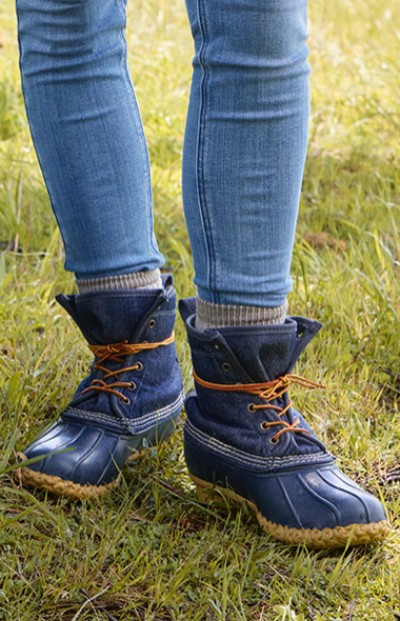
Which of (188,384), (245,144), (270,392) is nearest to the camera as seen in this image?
(245,144)

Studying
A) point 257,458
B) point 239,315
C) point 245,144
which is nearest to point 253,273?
point 239,315

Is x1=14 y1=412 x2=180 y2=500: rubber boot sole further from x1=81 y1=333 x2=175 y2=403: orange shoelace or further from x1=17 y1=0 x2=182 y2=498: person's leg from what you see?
x1=81 y1=333 x2=175 y2=403: orange shoelace

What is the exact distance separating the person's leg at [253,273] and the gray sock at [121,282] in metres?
0.15

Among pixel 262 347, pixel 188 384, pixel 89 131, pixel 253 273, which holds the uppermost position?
pixel 89 131

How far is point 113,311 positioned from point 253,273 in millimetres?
291

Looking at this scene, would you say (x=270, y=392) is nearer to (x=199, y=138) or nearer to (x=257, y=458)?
(x=257, y=458)

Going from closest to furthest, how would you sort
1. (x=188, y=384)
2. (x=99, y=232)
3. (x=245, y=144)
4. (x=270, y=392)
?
1. (x=245, y=144)
2. (x=270, y=392)
3. (x=99, y=232)
4. (x=188, y=384)

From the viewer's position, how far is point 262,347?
146cm

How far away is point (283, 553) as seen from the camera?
1444mm

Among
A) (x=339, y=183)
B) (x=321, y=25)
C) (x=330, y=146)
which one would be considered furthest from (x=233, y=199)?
(x=321, y=25)

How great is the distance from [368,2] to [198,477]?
398 centimetres

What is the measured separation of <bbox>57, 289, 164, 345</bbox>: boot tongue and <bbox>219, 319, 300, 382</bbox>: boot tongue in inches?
8.1

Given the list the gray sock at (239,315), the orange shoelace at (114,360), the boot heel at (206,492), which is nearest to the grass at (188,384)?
the boot heel at (206,492)

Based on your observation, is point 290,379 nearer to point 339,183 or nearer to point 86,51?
point 86,51
